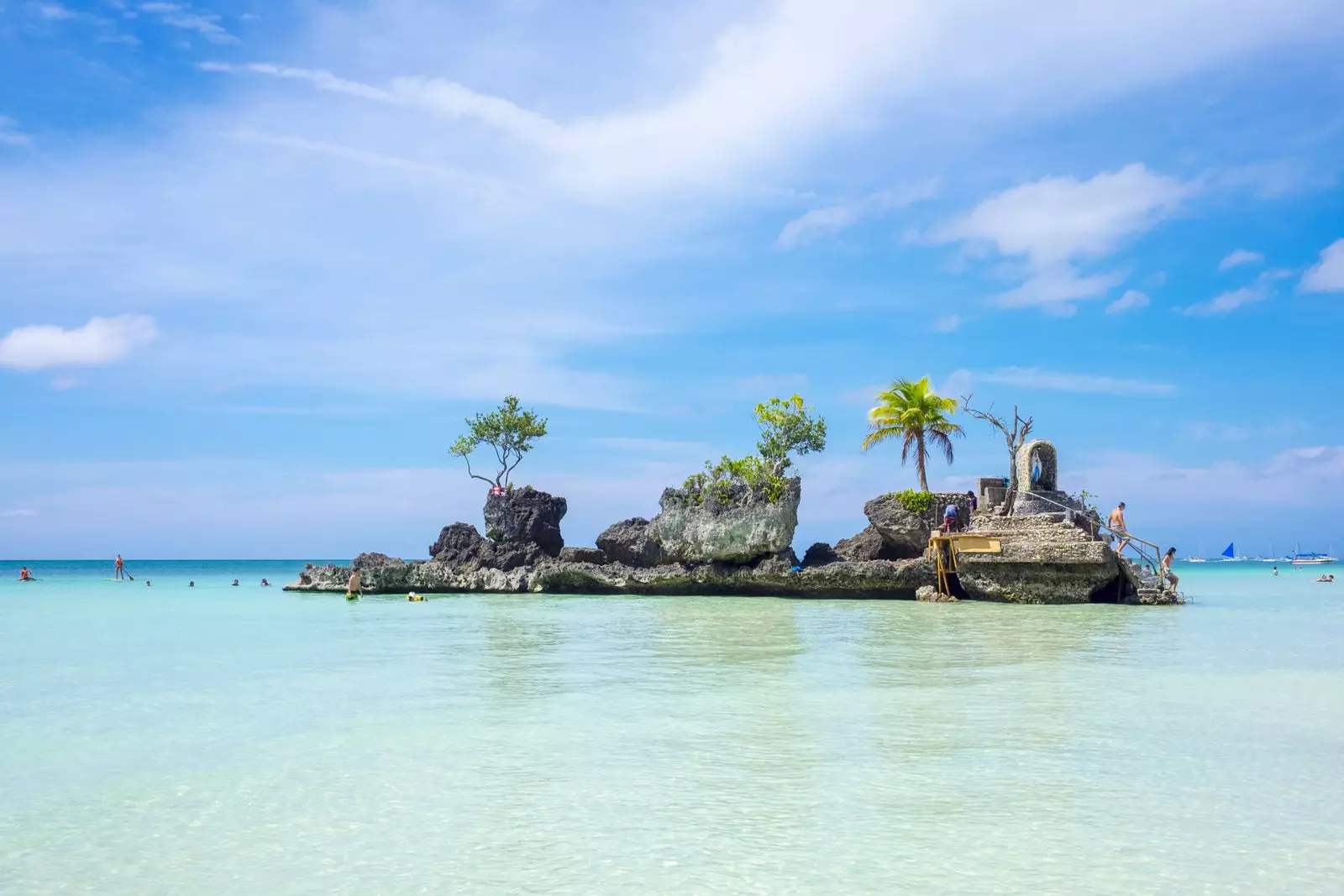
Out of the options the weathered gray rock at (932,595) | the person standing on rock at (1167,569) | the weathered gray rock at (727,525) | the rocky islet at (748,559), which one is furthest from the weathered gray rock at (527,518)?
the person standing on rock at (1167,569)

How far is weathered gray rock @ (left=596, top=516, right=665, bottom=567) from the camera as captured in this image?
31.2 metres

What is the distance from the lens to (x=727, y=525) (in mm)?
28781

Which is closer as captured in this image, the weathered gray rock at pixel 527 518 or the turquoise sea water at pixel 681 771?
the turquoise sea water at pixel 681 771

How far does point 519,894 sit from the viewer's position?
13.6 ft

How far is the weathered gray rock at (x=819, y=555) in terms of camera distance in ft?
99.9

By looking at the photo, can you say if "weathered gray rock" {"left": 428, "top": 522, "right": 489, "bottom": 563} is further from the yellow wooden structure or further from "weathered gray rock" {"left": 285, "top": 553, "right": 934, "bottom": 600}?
the yellow wooden structure

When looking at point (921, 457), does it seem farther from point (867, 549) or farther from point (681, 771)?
point (681, 771)

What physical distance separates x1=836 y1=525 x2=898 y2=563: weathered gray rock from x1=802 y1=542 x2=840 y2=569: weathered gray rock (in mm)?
262

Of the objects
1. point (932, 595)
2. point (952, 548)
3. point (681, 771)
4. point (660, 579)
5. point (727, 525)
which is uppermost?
point (727, 525)

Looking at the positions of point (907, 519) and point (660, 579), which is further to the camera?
point (660, 579)

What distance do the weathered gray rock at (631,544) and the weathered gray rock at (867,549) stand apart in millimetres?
5816

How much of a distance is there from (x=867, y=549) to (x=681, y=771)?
78.6 ft

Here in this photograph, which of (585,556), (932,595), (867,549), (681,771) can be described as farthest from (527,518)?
(681,771)

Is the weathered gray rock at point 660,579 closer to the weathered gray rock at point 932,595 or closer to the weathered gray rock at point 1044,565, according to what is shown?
the weathered gray rock at point 932,595
